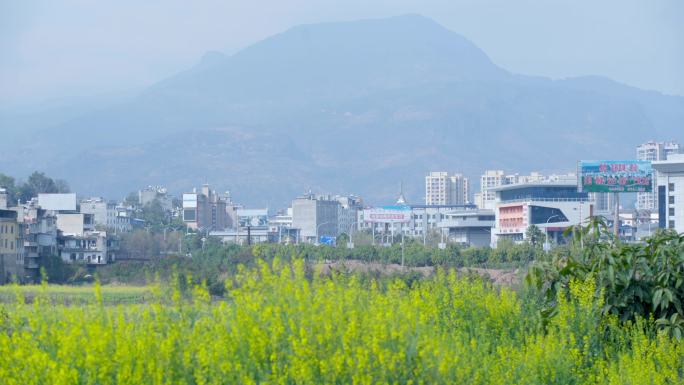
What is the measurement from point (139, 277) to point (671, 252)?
37064mm

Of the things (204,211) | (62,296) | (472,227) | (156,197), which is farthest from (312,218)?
(62,296)

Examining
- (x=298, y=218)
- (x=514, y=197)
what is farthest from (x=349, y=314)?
(x=298, y=218)

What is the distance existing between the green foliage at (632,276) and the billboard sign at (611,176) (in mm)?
53156

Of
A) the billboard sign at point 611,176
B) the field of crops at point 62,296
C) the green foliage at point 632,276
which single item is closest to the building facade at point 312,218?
the billboard sign at point 611,176

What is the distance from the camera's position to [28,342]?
28.9 ft

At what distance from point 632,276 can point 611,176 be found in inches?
2168

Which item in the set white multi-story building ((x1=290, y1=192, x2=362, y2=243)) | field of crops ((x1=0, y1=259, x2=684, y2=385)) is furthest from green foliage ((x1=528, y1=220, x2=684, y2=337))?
white multi-story building ((x1=290, y1=192, x2=362, y2=243))

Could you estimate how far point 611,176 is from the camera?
6700 centimetres

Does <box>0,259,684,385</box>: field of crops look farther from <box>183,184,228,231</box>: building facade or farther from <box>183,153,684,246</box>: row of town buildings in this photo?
<box>183,184,228,231</box>: building facade

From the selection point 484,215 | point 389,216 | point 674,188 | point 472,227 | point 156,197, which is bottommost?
point 472,227

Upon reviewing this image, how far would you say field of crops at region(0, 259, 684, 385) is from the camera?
8.29 meters

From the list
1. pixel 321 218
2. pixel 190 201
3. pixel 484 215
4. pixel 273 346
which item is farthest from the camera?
pixel 321 218

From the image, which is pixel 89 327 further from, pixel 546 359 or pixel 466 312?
pixel 466 312

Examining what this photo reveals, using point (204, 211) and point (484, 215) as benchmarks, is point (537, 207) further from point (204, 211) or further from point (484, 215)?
point (204, 211)
